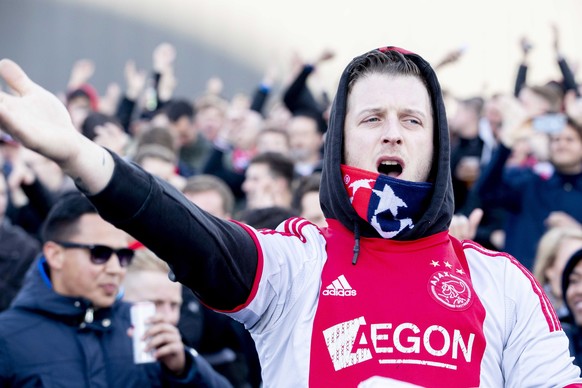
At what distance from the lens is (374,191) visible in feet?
9.71

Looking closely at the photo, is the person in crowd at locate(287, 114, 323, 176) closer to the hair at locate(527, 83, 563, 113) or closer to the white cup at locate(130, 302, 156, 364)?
the hair at locate(527, 83, 563, 113)

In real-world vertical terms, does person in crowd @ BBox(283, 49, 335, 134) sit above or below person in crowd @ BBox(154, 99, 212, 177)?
above

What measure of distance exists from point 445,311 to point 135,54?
15293 millimetres

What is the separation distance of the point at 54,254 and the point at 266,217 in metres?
1.20

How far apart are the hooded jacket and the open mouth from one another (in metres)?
0.12

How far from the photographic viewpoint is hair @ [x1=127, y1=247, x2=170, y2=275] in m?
5.35

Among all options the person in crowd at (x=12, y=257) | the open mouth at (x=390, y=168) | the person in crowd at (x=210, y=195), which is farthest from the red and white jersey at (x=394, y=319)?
the person in crowd at (x=12, y=257)

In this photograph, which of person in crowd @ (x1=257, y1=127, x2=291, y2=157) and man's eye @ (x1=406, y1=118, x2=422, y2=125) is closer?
man's eye @ (x1=406, y1=118, x2=422, y2=125)

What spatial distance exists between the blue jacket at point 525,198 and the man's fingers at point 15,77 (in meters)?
5.44

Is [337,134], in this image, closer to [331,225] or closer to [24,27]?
[331,225]

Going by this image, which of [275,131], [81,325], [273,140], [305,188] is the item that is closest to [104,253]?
[81,325]

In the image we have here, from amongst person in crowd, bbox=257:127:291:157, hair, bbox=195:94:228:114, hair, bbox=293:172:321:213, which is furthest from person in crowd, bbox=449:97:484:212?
hair, bbox=195:94:228:114

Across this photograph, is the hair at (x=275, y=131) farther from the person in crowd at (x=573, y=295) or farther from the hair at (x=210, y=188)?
the person in crowd at (x=573, y=295)

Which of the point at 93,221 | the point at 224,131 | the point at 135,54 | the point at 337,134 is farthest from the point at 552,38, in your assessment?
the point at 135,54
